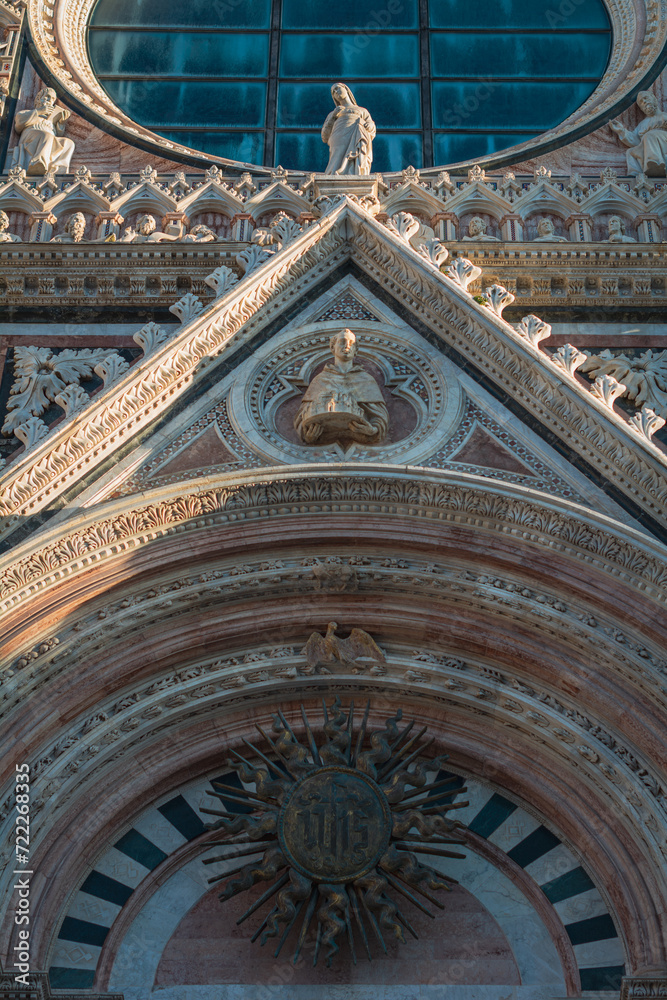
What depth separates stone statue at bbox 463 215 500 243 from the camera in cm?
1338

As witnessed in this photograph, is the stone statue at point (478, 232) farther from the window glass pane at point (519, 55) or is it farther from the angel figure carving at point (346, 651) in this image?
the angel figure carving at point (346, 651)

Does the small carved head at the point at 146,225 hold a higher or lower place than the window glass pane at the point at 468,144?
lower

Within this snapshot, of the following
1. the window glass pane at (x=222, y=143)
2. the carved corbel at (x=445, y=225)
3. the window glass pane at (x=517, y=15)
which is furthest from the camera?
the window glass pane at (x=517, y=15)

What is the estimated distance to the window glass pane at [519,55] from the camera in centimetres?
1681

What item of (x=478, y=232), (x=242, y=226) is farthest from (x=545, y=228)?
(x=242, y=226)

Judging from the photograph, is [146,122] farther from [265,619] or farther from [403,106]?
[265,619]

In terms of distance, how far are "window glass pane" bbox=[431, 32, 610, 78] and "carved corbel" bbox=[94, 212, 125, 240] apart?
486 cm

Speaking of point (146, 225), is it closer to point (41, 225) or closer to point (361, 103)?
point (41, 225)

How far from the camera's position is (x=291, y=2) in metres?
17.7

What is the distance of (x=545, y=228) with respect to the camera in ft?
45.1

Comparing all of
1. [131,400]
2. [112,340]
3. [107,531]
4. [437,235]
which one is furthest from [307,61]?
[107,531]

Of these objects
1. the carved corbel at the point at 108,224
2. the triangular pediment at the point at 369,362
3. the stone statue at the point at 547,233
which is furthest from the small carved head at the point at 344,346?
the carved corbel at the point at 108,224

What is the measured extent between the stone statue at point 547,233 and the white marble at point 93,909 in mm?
6690

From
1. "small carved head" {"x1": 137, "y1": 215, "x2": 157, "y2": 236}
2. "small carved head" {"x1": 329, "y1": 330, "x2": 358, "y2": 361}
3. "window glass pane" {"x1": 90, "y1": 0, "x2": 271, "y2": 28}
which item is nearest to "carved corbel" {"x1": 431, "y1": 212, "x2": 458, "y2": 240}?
"small carved head" {"x1": 329, "y1": 330, "x2": 358, "y2": 361}
